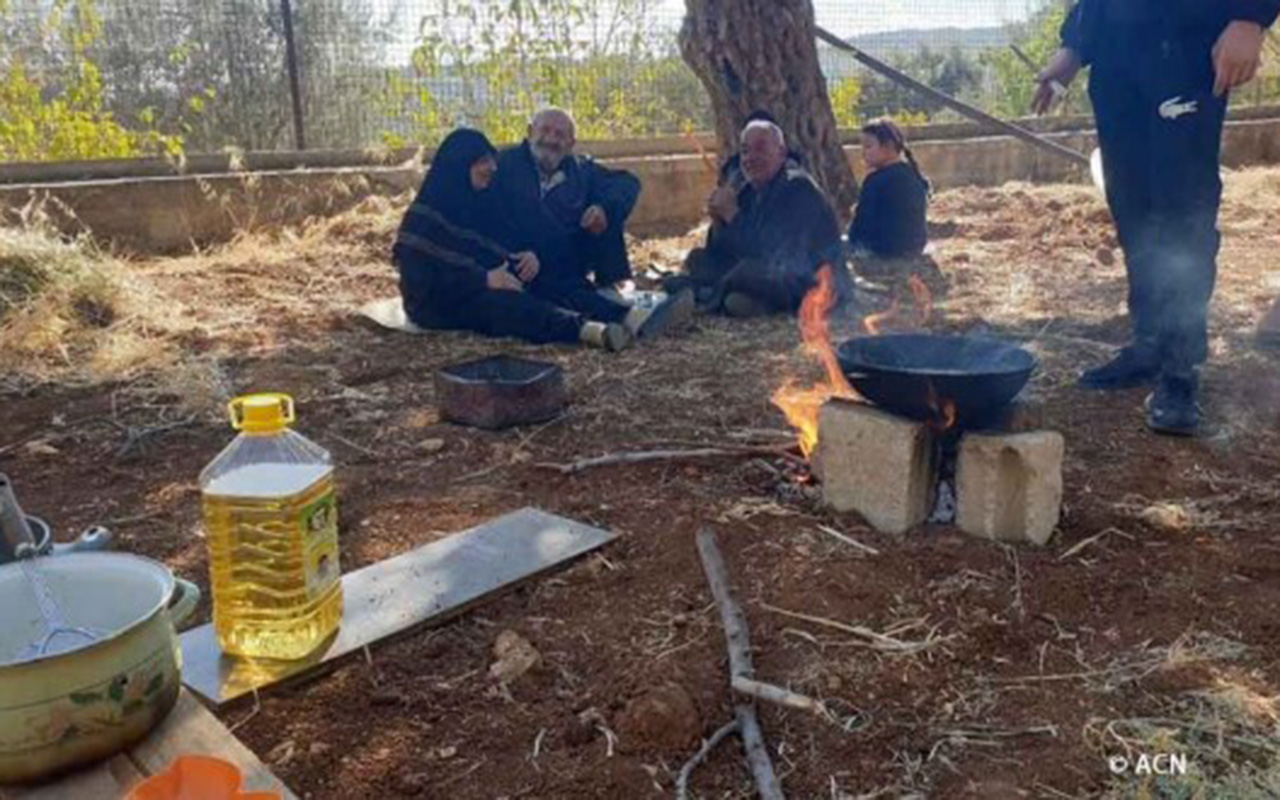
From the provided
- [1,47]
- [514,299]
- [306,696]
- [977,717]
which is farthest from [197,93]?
[977,717]

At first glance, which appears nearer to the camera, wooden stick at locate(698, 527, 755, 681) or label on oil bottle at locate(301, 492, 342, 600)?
label on oil bottle at locate(301, 492, 342, 600)

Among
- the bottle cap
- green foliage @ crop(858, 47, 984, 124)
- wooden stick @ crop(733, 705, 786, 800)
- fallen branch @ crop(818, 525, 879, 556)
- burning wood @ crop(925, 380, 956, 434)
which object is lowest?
wooden stick @ crop(733, 705, 786, 800)

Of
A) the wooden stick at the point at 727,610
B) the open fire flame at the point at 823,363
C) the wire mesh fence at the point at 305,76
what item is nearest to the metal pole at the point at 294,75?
the wire mesh fence at the point at 305,76

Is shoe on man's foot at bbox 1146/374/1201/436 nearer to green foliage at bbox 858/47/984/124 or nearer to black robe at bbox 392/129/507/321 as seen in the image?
black robe at bbox 392/129/507/321

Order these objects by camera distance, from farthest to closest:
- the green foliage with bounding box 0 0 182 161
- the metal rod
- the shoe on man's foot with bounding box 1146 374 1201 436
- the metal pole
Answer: the metal rod → the metal pole → the green foliage with bounding box 0 0 182 161 → the shoe on man's foot with bounding box 1146 374 1201 436

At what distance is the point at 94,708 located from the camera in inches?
62.4

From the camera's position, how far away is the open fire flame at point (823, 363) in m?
3.18

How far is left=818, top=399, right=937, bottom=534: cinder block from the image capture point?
9.62 feet

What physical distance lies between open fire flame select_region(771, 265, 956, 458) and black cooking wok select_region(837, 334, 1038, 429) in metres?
0.03

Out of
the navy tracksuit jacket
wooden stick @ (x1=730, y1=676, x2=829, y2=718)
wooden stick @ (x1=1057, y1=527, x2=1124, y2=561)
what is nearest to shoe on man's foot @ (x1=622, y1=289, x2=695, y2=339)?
the navy tracksuit jacket

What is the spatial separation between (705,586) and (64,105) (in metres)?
7.69

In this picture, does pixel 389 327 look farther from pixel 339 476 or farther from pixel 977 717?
pixel 977 717

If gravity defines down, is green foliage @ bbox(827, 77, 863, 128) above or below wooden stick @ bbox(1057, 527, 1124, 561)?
above

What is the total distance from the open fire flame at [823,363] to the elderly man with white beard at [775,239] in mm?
120
